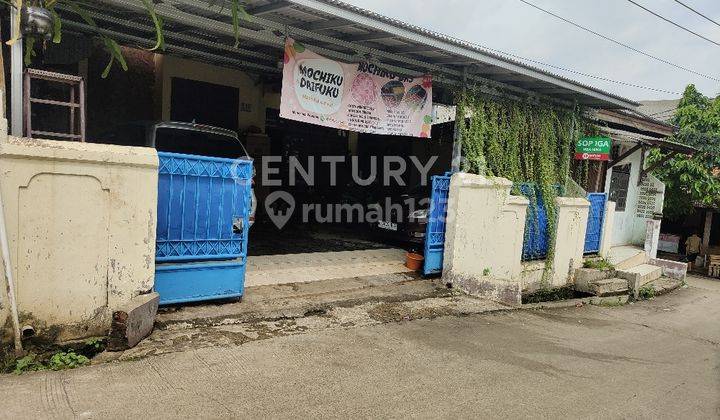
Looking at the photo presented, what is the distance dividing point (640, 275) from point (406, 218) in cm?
530

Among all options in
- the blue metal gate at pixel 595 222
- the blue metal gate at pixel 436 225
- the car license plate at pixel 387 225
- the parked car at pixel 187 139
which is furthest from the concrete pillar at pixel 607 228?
the parked car at pixel 187 139

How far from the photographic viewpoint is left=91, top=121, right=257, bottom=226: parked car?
665 cm

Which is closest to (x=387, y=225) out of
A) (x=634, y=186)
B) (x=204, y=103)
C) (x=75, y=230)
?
(x=204, y=103)

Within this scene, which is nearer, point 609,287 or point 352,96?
point 352,96

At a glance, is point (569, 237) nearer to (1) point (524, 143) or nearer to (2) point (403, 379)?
(1) point (524, 143)

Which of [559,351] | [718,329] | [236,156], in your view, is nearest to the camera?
[559,351]

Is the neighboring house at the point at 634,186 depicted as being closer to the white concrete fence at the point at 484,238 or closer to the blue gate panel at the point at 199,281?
the white concrete fence at the point at 484,238

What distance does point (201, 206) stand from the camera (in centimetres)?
511

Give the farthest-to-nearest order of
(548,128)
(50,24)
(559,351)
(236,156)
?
1. (548,128)
2. (236,156)
3. (559,351)
4. (50,24)

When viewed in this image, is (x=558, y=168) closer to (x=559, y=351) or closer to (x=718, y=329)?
(x=718, y=329)

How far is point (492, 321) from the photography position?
6352mm

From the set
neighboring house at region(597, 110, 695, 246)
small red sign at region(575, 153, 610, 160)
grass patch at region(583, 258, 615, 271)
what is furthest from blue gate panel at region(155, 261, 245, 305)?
neighboring house at region(597, 110, 695, 246)

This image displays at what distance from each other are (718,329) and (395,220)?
5.93m

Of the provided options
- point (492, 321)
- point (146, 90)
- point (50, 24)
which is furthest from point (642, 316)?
point (146, 90)
